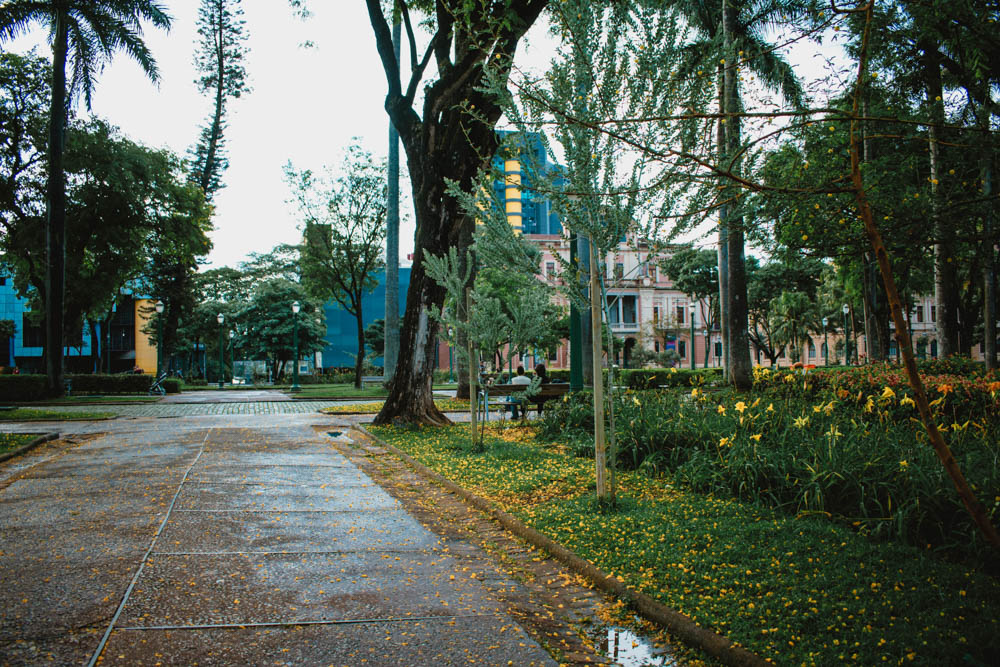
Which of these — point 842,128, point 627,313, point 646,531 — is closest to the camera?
point 646,531

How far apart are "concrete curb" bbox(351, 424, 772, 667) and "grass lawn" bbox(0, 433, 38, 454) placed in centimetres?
839

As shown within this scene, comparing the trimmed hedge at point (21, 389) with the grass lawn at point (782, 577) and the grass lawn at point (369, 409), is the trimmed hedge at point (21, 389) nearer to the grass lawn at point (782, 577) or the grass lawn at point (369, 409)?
the grass lawn at point (369, 409)

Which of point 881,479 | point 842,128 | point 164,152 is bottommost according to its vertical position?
point 881,479

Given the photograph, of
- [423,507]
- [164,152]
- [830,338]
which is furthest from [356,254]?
[830,338]

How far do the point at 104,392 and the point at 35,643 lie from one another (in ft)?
96.4

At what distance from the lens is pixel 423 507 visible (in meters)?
7.35

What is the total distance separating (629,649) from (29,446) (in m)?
11.4

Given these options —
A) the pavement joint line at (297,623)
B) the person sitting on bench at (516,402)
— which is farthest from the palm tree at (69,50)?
the pavement joint line at (297,623)

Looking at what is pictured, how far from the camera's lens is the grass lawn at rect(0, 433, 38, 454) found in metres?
11.1

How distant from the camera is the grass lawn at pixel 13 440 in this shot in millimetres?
11106

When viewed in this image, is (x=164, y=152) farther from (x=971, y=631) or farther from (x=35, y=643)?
(x=971, y=631)

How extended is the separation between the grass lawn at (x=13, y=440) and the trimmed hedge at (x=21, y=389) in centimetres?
1303

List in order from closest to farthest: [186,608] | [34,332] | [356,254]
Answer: [186,608], [356,254], [34,332]

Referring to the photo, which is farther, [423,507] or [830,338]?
[830,338]
